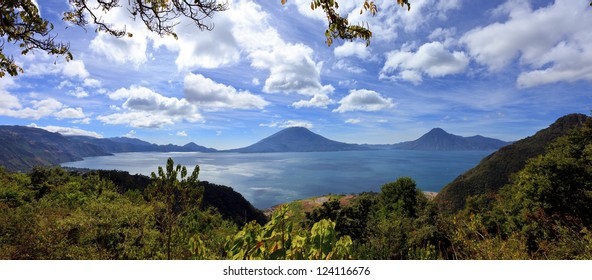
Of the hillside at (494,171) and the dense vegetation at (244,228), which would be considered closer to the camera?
the dense vegetation at (244,228)

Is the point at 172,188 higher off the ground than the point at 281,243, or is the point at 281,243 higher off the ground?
the point at 172,188

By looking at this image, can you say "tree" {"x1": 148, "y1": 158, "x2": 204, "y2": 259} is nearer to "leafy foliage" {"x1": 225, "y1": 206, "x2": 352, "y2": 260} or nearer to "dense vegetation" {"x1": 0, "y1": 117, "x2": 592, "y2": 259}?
"dense vegetation" {"x1": 0, "y1": 117, "x2": 592, "y2": 259}

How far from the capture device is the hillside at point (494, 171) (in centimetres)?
8462

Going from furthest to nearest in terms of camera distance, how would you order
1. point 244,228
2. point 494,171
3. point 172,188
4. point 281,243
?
point 494,171
point 172,188
point 244,228
point 281,243

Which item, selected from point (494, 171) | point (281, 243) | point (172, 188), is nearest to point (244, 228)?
point (281, 243)

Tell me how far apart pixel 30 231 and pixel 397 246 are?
58.6 ft

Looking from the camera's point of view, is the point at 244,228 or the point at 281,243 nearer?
the point at 281,243

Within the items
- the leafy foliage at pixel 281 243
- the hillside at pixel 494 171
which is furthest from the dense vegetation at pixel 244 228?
the hillside at pixel 494 171

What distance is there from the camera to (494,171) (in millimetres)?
93250

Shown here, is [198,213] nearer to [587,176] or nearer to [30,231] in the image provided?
[30,231]

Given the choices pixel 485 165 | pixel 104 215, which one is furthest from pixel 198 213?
pixel 485 165

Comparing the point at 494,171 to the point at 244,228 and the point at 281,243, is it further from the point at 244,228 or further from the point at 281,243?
the point at 244,228

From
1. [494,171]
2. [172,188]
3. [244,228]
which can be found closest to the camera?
[244,228]

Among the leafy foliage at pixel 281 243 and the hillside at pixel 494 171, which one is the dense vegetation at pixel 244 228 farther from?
the hillside at pixel 494 171
